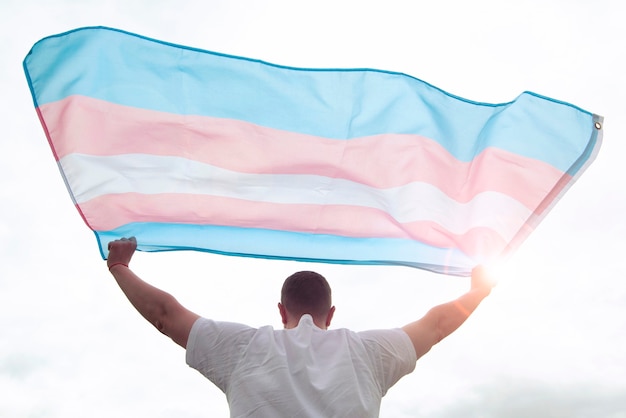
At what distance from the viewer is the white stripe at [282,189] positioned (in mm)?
5730

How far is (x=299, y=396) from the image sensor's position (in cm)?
354

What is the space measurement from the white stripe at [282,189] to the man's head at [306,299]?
1.79 meters

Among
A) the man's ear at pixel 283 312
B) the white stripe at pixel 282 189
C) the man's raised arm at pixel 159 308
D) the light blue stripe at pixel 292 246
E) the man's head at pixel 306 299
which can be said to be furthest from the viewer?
the light blue stripe at pixel 292 246

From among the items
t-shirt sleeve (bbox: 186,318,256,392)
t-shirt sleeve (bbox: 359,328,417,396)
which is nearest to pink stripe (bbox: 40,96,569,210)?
t-shirt sleeve (bbox: 359,328,417,396)

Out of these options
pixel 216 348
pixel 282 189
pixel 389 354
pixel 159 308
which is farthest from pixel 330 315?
pixel 282 189

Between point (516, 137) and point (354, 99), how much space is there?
1.51 metres

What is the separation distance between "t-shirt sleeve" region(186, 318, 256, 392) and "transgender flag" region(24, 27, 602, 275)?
2.12 metres

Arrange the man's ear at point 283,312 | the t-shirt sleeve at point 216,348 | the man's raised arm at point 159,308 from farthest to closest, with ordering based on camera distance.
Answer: the man's ear at point 283,312 < the man's raised arm at point 159,308 < the t-shirt sleeve at point 216,348

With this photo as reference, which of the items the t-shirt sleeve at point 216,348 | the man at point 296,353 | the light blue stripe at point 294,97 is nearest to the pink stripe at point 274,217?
the light blue stripe at point 294,97

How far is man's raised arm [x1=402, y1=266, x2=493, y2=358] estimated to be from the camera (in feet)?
13.9

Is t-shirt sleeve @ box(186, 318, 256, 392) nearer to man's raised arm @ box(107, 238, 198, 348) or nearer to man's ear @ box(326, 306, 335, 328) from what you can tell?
man's raised arm @ box(107, 238, 198, 348)

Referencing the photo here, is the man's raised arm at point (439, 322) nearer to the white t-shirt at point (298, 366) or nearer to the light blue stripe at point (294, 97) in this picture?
the white t-shirt at point (298, 366)

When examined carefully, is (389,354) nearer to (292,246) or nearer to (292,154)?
(292,246)

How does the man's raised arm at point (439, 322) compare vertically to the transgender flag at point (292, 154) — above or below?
below
